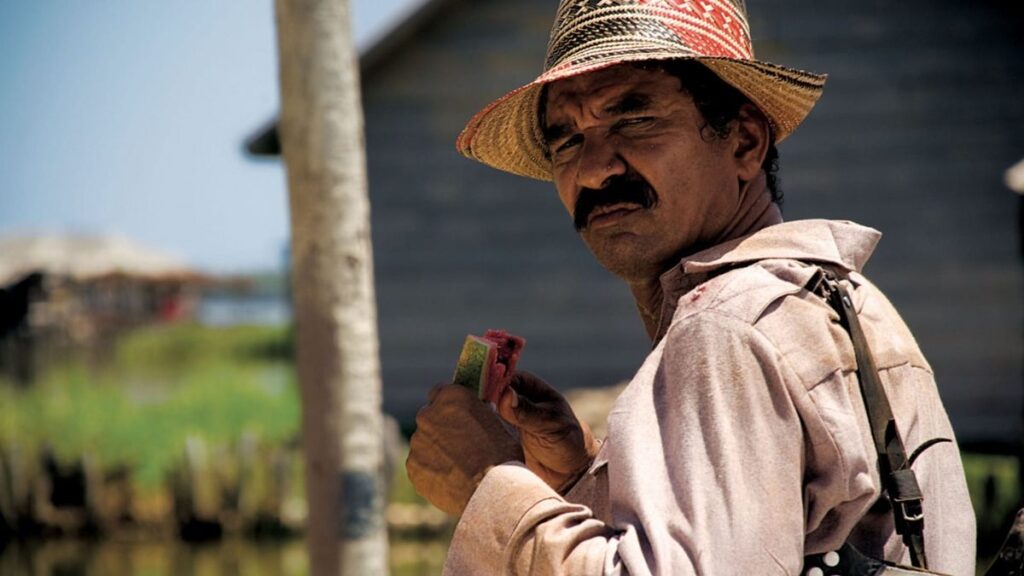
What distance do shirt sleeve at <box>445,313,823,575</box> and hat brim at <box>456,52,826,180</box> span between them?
52 cm

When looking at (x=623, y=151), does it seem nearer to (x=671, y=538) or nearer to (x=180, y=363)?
Result: (x=671, y=538)

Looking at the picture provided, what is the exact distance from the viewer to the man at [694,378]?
1.78m

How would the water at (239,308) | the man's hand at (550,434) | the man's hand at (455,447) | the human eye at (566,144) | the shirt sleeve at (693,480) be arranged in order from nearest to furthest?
the shirt sleeve at (693,480), the man's hand at (455,447), the human eye at (566,144), the man's hand at (550,434), the water at (239,308)

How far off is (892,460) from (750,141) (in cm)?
72

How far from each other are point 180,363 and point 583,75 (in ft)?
111

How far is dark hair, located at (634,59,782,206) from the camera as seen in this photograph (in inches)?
89.3

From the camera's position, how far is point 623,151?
2.26 m

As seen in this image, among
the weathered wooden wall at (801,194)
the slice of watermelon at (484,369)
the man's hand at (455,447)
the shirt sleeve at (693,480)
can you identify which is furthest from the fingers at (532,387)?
the weathered wooden wall at (801,194)

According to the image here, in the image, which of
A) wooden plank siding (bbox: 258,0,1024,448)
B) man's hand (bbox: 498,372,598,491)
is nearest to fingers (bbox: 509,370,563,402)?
man's hand (bbox: 498,372,598,491)

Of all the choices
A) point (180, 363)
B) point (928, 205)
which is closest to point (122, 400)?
point (928, 205)

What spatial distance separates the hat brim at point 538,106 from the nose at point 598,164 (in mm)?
122

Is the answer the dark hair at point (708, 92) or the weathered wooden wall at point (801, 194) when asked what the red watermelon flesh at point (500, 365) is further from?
the weathered wooden wall at point (801, 194)

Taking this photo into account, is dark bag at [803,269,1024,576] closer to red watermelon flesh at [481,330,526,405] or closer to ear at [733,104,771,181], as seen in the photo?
ear at [733,104,771,181]

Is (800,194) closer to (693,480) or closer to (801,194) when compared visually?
(801,194)
